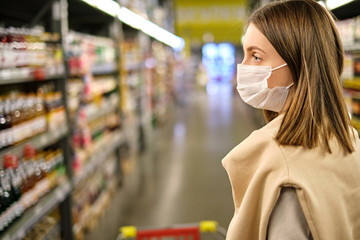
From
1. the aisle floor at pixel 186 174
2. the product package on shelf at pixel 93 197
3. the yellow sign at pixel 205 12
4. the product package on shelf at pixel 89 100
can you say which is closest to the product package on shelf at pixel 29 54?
the product package on shelf at pixel 89 100

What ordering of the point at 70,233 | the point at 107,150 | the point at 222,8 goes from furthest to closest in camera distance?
the point at 222,8, the point at 107,150, the point at 70,233

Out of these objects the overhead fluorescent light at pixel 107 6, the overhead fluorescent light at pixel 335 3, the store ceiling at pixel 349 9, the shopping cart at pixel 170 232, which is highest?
the overhead fluorescent light at pixel 107 6

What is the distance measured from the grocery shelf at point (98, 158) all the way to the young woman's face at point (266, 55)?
105 inches

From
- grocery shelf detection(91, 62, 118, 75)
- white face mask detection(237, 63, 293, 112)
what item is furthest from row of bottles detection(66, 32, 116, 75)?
white face mask detection(237, 63, 293, 112)

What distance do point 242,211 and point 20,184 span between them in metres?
1.94

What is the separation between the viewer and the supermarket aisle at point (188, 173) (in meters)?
4.39

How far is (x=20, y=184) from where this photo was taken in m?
2.63

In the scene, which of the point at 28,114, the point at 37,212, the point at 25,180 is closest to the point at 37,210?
the point at 37,212

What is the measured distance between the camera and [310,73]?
1.12 m

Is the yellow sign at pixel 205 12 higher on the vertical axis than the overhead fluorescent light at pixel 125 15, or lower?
higher

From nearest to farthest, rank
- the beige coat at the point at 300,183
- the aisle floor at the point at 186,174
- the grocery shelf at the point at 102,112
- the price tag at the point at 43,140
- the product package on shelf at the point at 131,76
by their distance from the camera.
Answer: the beige coat at the point at 300,183
the price tag at the point at 43,140
the grocery shelf at the point at 102,112
the aisle floor at the point at 186,174
the product package on shelf at the point at 131,76

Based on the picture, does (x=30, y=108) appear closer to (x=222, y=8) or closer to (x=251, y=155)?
(x=251, y=155)

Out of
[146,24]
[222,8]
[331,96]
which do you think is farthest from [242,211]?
[222,8]

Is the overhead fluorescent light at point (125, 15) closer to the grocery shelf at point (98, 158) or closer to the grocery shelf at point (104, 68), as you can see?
the grocery shelf at point (104, 68)
